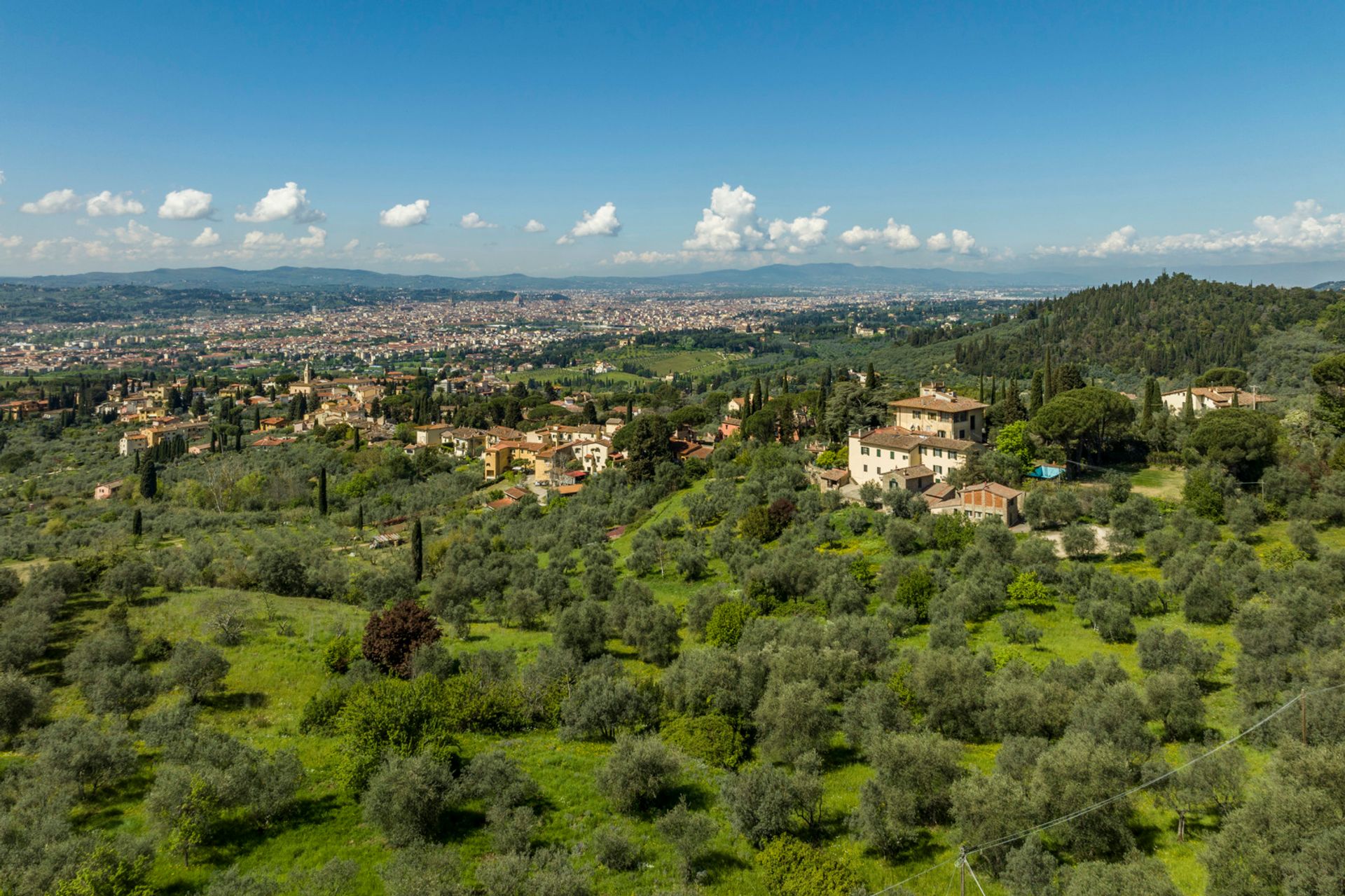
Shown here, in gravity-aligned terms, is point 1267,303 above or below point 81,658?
above

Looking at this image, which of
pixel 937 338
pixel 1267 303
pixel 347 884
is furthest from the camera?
pixel 937 338

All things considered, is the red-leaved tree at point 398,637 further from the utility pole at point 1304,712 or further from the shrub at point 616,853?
the utility pole at point 1304,712

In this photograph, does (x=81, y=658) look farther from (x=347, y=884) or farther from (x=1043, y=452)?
(x=1043, y=452)

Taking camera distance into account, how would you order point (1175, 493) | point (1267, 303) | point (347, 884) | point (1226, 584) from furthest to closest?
1. point (1267, 303)
2. point (1175, 493)
3. point (1226, 584)
4. point (347, 884)

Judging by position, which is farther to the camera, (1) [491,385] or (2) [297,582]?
(1) [491,385]

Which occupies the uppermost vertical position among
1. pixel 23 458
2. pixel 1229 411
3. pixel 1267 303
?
pixel 1267 303

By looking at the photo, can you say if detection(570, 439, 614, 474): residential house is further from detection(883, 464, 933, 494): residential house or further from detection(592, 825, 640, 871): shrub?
detection(592, 825, 640, 871): shrub

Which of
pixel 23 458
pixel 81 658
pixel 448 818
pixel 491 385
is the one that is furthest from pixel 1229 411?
pixel 491 385
